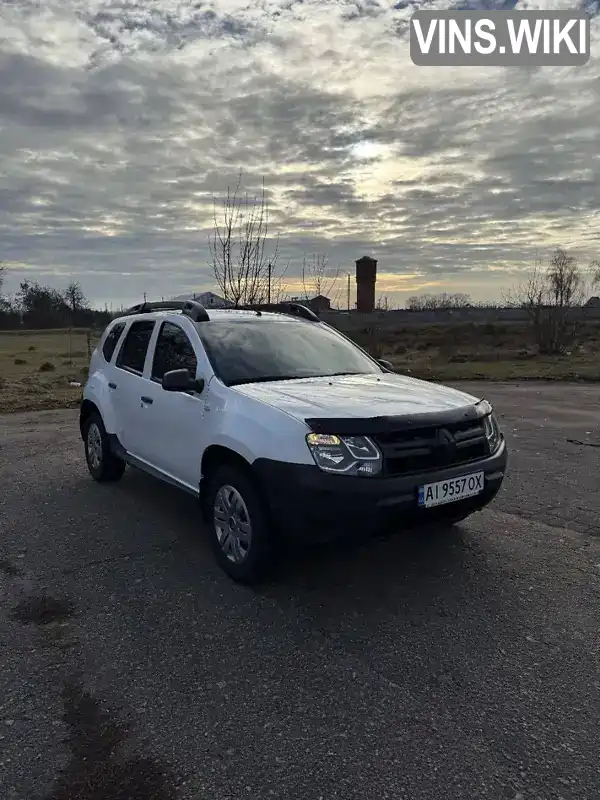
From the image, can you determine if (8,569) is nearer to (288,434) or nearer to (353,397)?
(288,434)

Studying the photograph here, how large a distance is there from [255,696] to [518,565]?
2.18 metres

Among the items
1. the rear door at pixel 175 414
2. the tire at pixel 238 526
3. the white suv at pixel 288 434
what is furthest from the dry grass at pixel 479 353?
the tire at pixel 238 526

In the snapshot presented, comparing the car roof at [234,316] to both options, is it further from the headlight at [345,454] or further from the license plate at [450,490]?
the license plate at [450,490]

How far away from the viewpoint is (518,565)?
4.14 metres

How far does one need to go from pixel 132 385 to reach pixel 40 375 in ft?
55.7

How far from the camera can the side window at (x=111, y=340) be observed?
20.2 feet

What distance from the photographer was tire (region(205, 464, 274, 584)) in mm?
3617

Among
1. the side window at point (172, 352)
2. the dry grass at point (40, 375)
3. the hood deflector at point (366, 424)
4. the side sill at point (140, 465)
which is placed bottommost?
the dry grass at point (40, 375)

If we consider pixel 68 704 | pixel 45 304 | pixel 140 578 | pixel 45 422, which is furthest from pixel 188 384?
pixel 45 304

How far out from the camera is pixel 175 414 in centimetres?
463

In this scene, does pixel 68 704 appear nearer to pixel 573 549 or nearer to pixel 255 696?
pixel 255 696

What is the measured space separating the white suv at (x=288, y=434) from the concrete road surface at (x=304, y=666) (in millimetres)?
451

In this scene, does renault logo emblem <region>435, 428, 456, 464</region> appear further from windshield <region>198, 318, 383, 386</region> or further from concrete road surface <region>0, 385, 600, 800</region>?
windshield <region>198, 318, 383, 386</region>

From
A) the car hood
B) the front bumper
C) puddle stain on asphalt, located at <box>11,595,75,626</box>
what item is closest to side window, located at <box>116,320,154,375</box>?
the car hood
